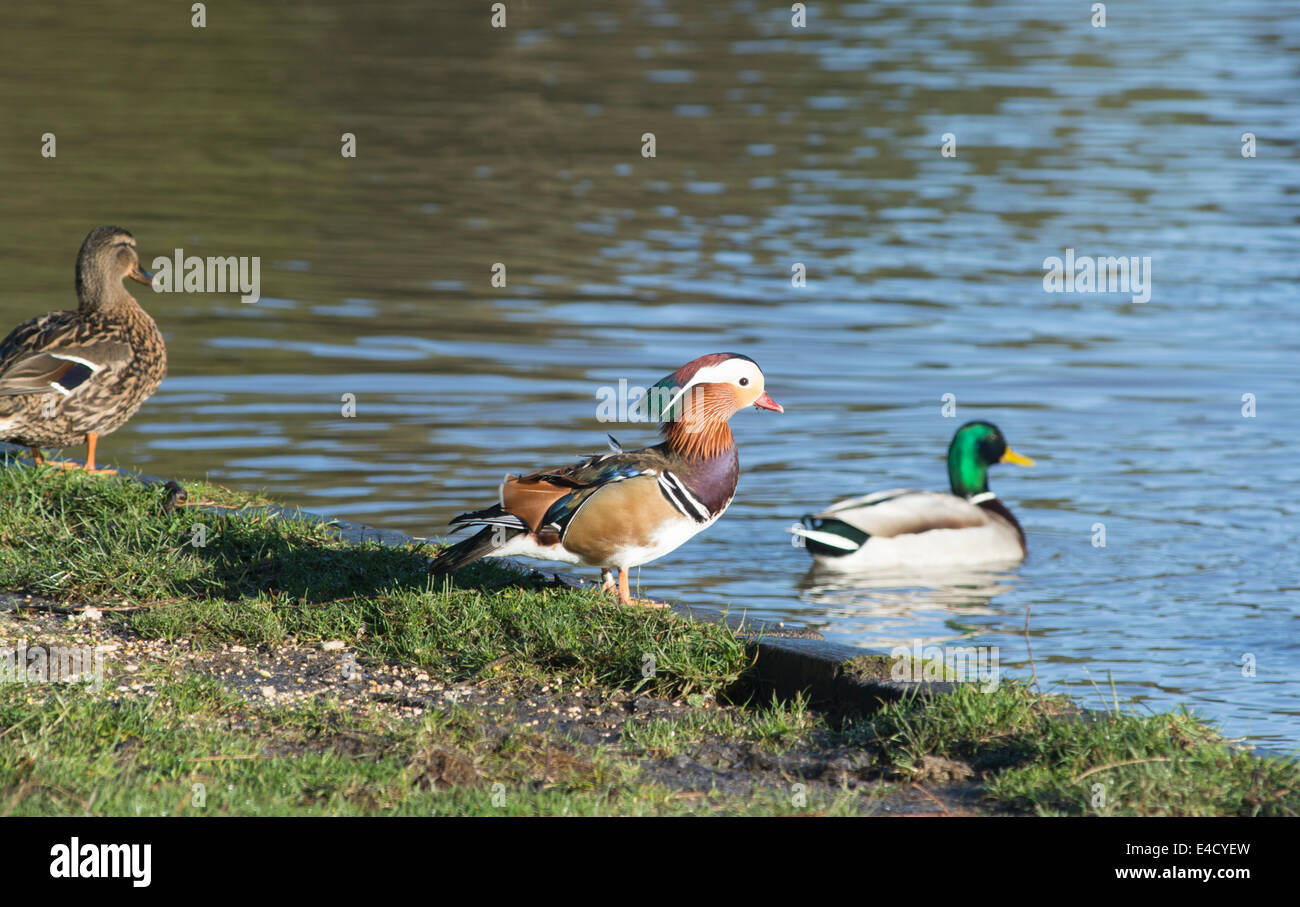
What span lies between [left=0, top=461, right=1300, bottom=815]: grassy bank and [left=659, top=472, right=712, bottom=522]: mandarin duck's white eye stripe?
0.45 metres

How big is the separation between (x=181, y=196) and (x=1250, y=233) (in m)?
13.2

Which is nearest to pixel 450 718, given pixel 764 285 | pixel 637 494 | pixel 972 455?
pixel 637 494

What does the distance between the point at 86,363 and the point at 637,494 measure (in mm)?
3711

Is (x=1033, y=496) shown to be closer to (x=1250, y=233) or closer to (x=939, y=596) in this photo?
(x=939, y=596)

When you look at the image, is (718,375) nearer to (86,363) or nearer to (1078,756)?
(1078,756)

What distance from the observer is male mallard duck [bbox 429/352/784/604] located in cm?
632

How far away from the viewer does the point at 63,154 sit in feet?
74.0

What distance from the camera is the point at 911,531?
35.5 ft

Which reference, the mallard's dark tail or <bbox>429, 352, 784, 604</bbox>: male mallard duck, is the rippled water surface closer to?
the mallard's dark tail

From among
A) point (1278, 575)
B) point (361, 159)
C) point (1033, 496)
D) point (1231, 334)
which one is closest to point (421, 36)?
point (361, 159)

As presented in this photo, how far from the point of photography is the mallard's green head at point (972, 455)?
11.4 metres

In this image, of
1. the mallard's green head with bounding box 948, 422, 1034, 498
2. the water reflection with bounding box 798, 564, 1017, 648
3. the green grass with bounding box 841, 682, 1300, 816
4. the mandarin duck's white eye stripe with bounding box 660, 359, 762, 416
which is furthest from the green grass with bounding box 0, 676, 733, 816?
the mallard's green head with bounding box 948, 422, 1034, 498

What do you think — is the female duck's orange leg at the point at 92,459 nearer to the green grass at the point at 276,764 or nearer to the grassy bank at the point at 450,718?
the grassy bank at the point at 450,718

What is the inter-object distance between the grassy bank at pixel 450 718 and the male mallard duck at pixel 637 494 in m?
0.26
